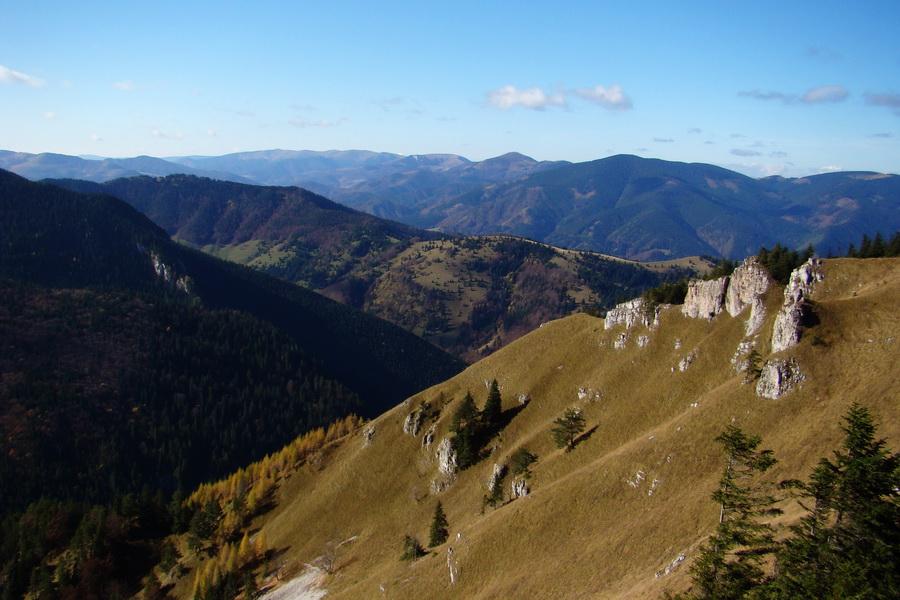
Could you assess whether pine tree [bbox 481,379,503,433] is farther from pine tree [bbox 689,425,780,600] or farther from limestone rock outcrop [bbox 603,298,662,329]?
pine tree [bbox 689,425,780,600]

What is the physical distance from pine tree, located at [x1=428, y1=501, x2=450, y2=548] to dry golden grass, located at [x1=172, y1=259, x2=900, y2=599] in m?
1.86

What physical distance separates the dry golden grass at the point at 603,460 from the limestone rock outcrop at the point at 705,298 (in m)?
2.15

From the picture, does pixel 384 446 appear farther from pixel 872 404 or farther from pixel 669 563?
pixel 872 404

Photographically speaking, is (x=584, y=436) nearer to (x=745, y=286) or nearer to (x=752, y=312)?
(x=752, y=312)

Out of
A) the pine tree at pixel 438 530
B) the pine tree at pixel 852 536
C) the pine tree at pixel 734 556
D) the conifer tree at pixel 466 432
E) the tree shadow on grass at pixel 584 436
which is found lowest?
the pine tree at pixel 438 530

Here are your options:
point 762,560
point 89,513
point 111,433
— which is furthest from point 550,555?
point 111,433

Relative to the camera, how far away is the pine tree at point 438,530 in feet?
294

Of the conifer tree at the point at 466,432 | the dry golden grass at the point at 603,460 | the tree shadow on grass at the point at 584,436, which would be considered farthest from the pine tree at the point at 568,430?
the conifer tree at the point at 466,432

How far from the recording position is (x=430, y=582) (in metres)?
76.2

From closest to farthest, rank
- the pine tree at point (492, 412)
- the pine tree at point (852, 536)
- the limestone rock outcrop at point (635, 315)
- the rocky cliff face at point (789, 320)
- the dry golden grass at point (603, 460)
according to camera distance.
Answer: the pine tree at point (852, 536) → the dry golden grass at point (603, 460) → the rocky cliff face at point (789, 320) → the limestone rock outcrop at point (635, 315) → the pine tree at point (492, 412)

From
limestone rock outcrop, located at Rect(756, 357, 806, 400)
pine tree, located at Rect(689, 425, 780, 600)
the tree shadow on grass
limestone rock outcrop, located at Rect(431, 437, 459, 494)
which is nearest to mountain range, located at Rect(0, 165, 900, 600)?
limestone rock outcrop, located at Rect(756, 357, 806, 400)

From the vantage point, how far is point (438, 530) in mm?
91062

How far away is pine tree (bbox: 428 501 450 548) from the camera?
294 feet

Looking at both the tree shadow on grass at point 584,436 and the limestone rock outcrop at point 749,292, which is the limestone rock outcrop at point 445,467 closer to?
the tree shadow on grass at point 584,436
